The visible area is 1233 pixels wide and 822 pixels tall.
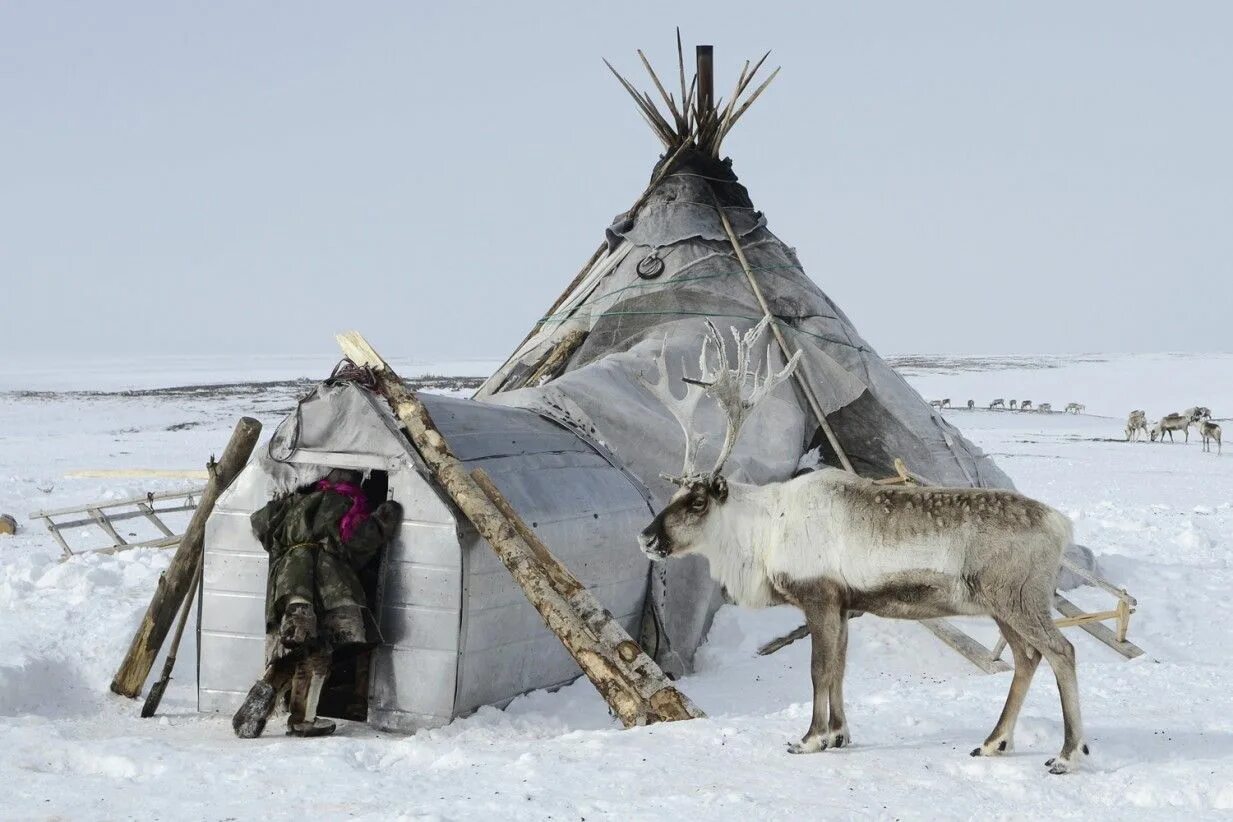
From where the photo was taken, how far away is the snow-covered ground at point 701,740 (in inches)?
165

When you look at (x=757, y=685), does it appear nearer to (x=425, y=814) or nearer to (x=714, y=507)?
(x=714, y=507)

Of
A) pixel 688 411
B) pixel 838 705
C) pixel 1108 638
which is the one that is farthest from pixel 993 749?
pixel 1108 638

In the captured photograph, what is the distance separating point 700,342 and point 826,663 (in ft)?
17.4

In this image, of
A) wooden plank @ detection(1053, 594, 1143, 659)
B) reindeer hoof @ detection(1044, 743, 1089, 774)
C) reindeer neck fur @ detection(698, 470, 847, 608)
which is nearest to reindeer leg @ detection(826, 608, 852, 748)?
reindeer neck fur @ detection(698, 470, 847, 608)

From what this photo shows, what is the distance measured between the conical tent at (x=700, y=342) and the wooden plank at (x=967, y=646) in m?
1.46

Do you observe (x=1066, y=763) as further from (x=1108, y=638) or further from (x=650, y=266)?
(x=650, y=266)

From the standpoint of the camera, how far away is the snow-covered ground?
4.18m

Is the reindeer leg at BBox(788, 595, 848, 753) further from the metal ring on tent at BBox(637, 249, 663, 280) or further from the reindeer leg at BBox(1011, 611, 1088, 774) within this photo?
the metal ring on tent at BBox(637, 249, 663, 280)

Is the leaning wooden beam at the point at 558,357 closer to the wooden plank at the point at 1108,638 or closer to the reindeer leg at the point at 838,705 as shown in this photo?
the wooden plank at the point at 1108,638

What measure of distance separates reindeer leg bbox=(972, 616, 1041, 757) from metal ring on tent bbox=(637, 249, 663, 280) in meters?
6.73

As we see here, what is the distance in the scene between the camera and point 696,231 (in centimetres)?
1133

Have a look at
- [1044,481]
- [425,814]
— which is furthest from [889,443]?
[1044,481]

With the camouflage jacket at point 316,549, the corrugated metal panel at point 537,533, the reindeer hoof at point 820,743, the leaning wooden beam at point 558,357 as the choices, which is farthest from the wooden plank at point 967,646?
the leaning wooden beam at point 558,357

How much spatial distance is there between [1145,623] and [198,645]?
6.29 m
